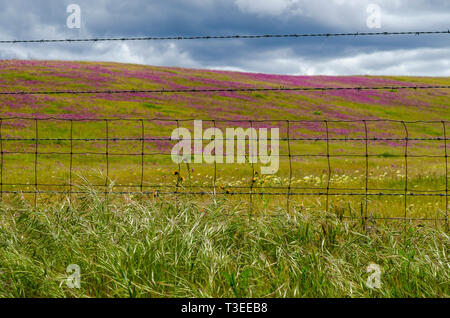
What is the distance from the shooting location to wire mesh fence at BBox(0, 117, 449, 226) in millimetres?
8734

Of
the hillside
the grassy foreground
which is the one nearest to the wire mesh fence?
the grassy foreground

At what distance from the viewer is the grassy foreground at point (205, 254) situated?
455cm

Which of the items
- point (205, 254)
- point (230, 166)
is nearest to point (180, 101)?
point (230, 166)

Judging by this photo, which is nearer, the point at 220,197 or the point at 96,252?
the point at 96,252

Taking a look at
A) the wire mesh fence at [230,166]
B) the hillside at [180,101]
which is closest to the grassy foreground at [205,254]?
the wire mesh fence at [230,166]

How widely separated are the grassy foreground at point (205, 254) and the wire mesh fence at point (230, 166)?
2.49 ft

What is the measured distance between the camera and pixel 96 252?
5.20 metres

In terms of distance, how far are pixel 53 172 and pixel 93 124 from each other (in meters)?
13.5

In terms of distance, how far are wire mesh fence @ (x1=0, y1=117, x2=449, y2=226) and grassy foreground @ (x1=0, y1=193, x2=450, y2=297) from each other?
760 millimetres

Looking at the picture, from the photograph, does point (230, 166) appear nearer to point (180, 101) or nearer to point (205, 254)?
point (205, 254)

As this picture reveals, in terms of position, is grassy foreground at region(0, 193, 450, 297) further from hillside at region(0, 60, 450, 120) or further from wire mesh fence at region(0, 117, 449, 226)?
hillside at region(0, 60, 450, 120)

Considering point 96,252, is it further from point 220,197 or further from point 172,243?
point 220,197
